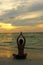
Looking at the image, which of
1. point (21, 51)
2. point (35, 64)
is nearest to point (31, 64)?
point (35, 64)

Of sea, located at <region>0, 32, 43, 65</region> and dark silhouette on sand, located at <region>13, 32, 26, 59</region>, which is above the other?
dark silhouette on sand, located at <region>13, 32, 26, 59</region>

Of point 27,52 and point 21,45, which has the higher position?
point 21,45

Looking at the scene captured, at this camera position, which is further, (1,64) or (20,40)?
(20,40)

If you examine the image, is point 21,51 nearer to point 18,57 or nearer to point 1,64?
point 18,57

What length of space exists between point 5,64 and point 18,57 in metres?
2.53

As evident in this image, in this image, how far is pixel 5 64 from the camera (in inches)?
539

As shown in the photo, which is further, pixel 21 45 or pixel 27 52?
pixel 27 52

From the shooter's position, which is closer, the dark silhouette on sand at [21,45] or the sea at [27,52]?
the sea at [27,52]

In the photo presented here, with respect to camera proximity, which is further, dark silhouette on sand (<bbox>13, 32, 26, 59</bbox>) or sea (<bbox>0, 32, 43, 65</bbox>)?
dark silhouette on sand (<bbox>13, 32, 26, 59</bbox>)

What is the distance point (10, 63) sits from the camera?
14180 millimetres

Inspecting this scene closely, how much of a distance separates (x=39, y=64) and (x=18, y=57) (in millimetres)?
Answer: 2791

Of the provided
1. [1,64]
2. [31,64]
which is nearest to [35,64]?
[31,64]

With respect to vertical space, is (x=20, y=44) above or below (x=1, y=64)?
above

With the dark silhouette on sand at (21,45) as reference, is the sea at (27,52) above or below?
below
